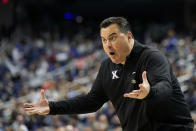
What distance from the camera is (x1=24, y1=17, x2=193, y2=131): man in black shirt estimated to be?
2.93m

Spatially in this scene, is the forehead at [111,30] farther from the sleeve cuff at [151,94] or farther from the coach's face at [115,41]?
the sleeve cuff at [151,94]

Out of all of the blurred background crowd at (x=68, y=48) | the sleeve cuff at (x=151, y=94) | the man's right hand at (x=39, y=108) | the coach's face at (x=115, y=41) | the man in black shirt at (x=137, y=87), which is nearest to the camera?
the sleeve cuff at (x=151, y=94)

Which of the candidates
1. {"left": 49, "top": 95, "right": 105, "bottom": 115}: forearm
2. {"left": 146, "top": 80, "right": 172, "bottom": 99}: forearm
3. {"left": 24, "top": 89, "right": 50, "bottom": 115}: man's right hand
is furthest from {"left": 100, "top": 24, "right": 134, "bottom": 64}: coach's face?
{"left": 24, "top": 89, "right": 50, "bottom": 115}: man's right hand

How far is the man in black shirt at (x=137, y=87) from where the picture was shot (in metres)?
2.93

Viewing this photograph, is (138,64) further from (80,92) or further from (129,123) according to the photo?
(80,92)

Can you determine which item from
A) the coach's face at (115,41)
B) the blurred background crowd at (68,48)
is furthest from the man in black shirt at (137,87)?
the blurred background crowd at (68,48)

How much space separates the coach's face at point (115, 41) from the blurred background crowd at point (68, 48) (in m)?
4.71

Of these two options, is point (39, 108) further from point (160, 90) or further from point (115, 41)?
point (160, 90)

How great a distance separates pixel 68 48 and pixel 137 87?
1269 centimetres

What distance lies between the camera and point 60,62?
14789mm

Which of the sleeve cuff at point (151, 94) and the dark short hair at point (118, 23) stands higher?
the dark short hair at point (118, 23)

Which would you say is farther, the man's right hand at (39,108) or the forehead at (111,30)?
the man's right hand at (39,108)

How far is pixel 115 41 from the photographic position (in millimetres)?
3158

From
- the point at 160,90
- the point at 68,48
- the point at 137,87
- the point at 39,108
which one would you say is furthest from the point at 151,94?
the point at 68,48
